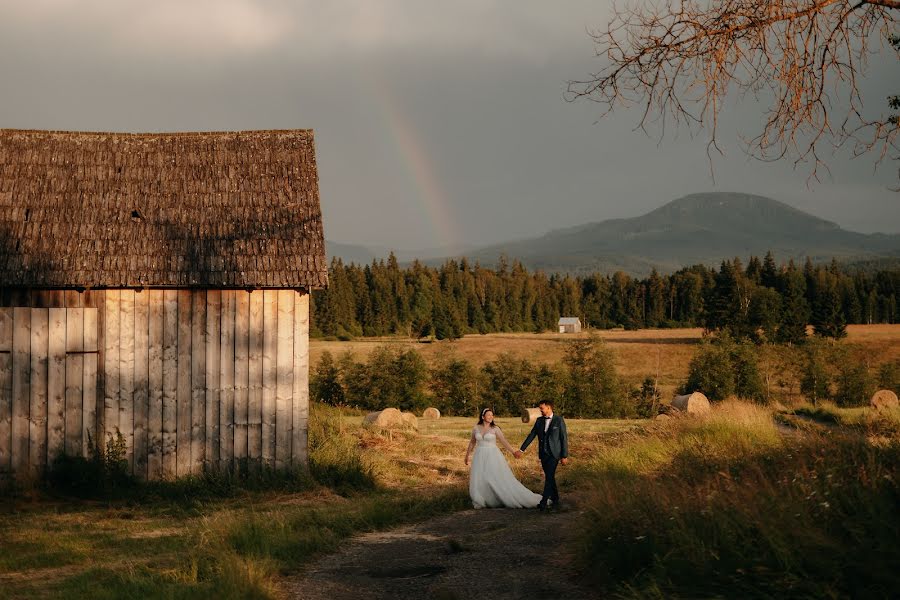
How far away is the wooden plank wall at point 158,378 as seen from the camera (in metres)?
14.7

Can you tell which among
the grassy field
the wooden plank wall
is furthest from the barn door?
the grassy field

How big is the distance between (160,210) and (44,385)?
3625 millimetres

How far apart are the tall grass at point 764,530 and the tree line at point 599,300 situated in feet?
259

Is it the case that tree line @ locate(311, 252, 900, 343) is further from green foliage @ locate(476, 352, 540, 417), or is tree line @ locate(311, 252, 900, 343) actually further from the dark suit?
the dark suit

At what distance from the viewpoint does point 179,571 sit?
873 centimetres

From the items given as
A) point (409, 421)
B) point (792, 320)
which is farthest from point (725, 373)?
point (792, 320)

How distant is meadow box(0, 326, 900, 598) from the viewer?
624 cm

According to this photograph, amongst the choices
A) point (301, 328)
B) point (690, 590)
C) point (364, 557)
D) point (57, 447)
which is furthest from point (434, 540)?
point (57, 447)

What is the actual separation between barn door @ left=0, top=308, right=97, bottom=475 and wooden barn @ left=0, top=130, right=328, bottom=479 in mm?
17

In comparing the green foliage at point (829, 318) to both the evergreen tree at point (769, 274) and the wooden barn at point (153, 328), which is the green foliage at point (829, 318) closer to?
the evergreen tree at point (769, 274)

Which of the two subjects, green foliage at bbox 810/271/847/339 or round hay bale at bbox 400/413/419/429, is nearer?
round hay bale at bbox 400/413/419/429

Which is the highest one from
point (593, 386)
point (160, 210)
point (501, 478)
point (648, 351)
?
point (160, 210)

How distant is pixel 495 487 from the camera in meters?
13.7

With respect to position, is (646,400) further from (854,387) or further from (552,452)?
(552,452)
